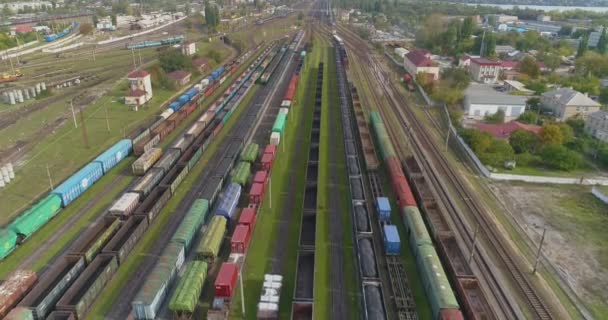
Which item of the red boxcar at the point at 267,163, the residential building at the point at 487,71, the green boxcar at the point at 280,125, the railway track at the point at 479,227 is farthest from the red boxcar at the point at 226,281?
the residential building at the point at 487,71

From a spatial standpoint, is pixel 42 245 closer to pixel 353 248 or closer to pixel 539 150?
pixel 353 248

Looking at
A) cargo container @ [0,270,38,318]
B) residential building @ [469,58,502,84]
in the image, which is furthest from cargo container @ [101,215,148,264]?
residential building @ [469,58,502,84]

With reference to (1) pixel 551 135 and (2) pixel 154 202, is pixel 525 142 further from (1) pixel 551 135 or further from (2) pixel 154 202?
(2) pixel 154 202

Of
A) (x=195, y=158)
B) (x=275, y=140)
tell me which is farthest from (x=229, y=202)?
(x=275, y=140)

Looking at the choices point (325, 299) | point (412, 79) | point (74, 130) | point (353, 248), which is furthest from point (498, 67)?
point (74, 130)

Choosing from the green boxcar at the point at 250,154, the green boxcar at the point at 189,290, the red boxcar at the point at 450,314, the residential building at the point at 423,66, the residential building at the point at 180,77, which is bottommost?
the red boxcar at the point at 450,314

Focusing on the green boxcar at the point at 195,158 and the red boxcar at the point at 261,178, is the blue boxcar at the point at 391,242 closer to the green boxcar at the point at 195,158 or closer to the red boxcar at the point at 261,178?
the red boxcar at the point at 261,178
